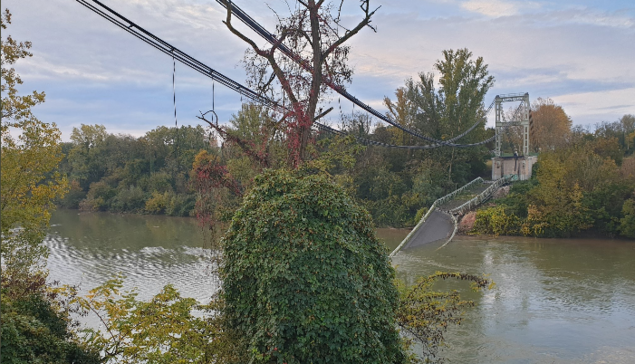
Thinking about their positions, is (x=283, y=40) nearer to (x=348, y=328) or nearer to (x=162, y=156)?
(x=348, y=328)

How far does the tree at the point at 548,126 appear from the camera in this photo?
35.0 meters

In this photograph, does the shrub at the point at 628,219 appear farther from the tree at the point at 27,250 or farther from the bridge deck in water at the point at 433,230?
the tree at the point at 27,250

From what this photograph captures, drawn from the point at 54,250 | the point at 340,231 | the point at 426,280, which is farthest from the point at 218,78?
the point at 54,250

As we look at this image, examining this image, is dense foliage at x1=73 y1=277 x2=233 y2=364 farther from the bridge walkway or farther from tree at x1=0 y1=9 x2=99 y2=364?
the bridge walkway

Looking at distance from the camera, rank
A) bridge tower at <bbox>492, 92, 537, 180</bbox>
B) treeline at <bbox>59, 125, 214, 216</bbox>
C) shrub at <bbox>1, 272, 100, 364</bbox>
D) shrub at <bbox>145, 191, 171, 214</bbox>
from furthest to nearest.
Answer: treeline at <bbox>59, 125, 214, 216</bbox>
shrub at <bbox>145, 191, 171, 214</bbox>
bridge tower at <bbox>492, 92, 537, 180</bbox>
shrub at <bbox>1, 272, 100, 364</bbox>

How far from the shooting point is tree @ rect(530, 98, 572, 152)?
115ft

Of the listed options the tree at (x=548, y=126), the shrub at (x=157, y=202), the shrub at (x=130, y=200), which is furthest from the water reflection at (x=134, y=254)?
the tree at (x=548, y=126)

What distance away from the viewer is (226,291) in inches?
191

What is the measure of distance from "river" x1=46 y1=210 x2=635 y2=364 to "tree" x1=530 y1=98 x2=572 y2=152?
56.1ft

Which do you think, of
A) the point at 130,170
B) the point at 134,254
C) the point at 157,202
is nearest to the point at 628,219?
the point at 134,254

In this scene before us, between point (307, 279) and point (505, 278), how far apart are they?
37.6 ft

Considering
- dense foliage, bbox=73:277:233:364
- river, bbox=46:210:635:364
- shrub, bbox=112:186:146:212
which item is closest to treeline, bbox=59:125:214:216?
shrub, bbox=112:186:146:212

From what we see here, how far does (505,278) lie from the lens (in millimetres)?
13930

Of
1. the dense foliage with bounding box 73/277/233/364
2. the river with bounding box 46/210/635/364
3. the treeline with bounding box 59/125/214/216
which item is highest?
the treeline with bounding box 59/125/214/216
